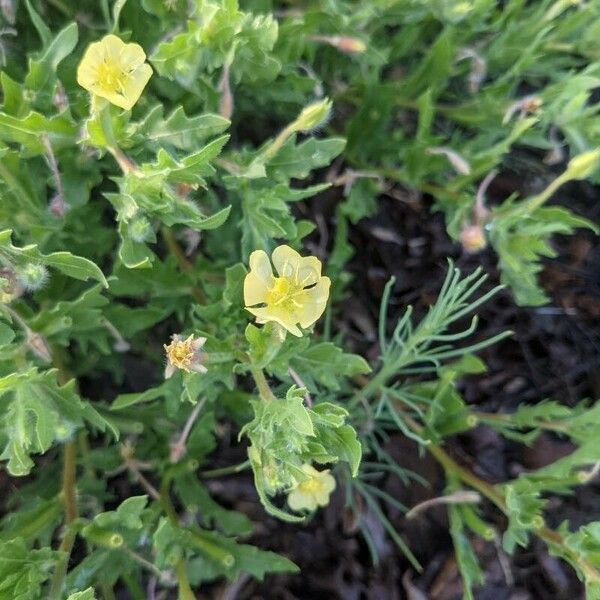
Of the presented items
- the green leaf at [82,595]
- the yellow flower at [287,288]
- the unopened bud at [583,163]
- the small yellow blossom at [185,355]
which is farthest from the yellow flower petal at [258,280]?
the unopened bud at [583,163]

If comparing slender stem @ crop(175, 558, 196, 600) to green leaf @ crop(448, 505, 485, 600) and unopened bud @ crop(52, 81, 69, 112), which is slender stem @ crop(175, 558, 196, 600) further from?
unopened bud @ crop(52, 81, 69, 112)

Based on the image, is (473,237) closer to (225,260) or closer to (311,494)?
(225,260)

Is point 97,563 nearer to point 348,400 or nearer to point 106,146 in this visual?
point 348,400

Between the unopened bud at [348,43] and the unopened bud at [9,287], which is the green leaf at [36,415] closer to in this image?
the unopened bud at [9,287]

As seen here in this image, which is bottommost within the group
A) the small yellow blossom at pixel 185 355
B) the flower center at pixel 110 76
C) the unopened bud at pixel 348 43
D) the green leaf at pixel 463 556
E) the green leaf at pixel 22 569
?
the green leaf at pixel 22 569

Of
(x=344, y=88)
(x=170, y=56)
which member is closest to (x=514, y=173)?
(x=344, y=88)

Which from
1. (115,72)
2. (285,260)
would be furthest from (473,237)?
(115,72)

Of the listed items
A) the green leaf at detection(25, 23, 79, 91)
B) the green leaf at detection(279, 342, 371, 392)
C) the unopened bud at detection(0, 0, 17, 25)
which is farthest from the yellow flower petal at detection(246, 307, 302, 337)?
the unopened bud at detection(0, 0, 17, 25)
